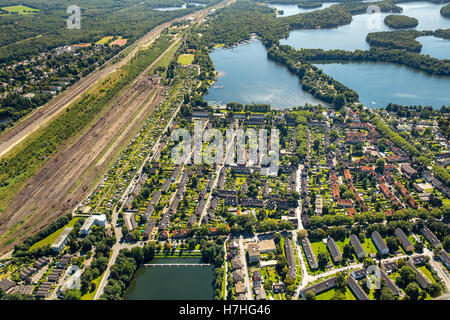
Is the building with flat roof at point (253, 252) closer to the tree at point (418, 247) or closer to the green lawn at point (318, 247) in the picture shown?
the green lawn at point (318, 247)

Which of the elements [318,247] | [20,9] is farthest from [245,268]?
[20,9]

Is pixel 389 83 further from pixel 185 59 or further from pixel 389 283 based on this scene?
pixel 389 283

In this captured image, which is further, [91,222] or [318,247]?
[91,222]

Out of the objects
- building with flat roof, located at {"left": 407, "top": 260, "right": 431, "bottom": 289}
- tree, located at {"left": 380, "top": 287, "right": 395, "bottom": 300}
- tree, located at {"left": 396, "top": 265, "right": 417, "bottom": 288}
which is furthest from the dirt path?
building with flat roof, located at {"left": 407, "top": 260, "right": 431, "bottom": 289}

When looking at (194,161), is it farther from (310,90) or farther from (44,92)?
(44,92)

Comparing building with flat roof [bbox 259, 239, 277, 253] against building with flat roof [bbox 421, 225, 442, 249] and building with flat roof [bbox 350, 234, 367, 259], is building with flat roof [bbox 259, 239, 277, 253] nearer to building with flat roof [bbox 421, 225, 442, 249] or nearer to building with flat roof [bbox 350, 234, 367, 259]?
building with flat roof [bbox 350, 234, 367, 259]

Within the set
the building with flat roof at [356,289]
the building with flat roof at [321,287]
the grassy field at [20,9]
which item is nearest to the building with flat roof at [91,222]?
the building with flat roof at [321,287]
